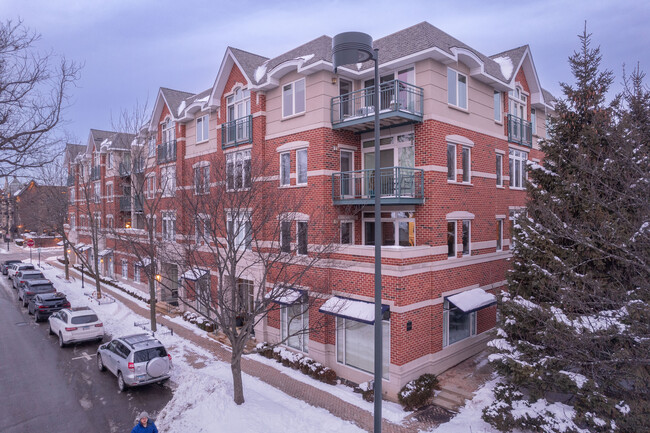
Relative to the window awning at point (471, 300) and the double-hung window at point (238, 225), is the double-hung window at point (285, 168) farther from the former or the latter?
the window awning at point (471, 300)

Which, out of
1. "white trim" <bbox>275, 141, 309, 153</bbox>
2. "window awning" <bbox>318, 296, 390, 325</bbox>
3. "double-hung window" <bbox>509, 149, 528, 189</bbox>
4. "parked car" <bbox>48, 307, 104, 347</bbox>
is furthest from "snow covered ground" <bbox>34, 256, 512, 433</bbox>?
"double-hung window" <bbox>509, 149, 528, 189</bbox>

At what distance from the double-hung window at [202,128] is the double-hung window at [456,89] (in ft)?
44.5

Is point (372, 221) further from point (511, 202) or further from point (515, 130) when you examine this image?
point (515, 130)

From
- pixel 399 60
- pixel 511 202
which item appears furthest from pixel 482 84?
pixel 511 202

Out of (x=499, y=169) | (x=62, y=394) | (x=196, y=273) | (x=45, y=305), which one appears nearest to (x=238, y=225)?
(x=196, y=273)

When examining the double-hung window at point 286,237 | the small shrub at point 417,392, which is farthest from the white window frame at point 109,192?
the small shrub at point 417,392

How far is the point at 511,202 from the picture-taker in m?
20.1

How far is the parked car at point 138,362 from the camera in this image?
1317 centimetres

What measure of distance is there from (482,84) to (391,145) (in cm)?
549

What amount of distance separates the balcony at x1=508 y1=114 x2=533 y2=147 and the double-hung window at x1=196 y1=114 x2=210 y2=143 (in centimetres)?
1638

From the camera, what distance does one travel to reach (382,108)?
15.7 meters

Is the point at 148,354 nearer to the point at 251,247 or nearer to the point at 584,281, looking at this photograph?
the point at 251,247

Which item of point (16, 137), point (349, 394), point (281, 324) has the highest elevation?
point (16, 137)

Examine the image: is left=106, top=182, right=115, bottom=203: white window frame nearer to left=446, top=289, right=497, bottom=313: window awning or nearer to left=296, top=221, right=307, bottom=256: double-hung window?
left=296, top=221, right=307, bottom=256: double-hung window
